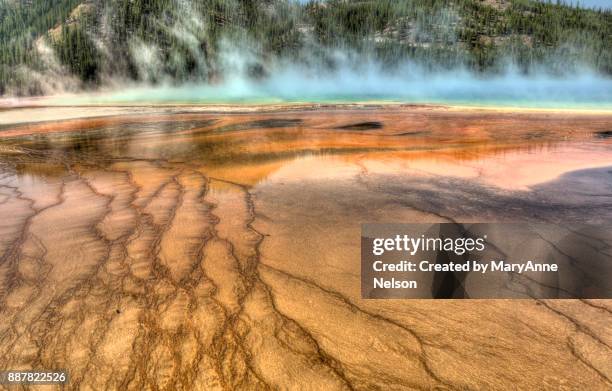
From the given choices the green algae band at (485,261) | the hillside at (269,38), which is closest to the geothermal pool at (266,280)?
the green algae band at (485,261)

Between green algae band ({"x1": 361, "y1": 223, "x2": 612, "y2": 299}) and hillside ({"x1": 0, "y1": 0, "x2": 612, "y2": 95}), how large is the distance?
5859cm

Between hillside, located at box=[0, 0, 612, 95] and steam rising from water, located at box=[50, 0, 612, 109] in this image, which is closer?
steam rising from water, located at box=[50, 0, 612, 109]

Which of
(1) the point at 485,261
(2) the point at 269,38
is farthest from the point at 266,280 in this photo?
(2) the point at 269,38

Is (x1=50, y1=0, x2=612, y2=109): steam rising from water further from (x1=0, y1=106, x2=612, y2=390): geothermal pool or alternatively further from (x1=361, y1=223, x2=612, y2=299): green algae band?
(x1=361, y1=223, x2=612, y2=299): green algae band

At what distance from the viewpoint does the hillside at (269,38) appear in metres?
57.8

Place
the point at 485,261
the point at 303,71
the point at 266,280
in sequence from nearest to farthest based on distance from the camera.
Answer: the point at 266,280 < the point at 485,261 < the point at 303,71

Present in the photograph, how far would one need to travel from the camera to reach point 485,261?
313 centimetres

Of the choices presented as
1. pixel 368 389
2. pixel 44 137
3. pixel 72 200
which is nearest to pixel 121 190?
pixel 72 200

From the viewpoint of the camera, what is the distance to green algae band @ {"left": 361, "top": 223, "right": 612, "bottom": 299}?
2770mm

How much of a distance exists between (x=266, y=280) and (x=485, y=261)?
1.61m

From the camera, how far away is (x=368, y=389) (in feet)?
6.46

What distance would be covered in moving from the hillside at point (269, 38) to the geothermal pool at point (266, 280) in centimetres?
5609

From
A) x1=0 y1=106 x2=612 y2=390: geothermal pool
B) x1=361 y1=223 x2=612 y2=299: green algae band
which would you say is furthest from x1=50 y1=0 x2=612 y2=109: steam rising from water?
x1=361 y1=223 x2=612 y2=299: green algae band

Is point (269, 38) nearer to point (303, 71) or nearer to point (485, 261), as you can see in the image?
point (303, 71)
